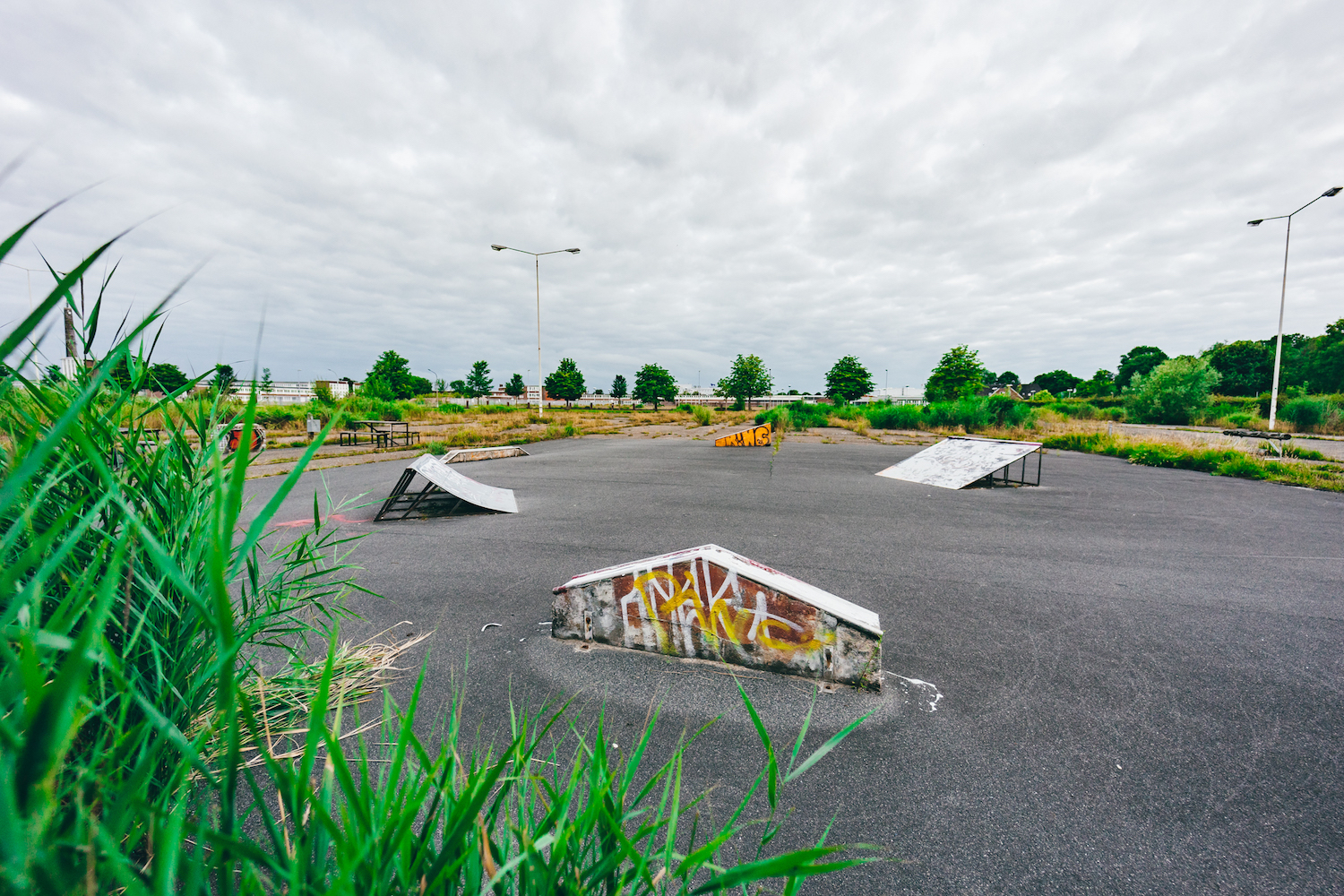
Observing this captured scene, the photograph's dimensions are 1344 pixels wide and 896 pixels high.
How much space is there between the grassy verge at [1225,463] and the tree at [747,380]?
1584 inches

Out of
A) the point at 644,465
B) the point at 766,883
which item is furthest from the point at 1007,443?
the point at 766,883

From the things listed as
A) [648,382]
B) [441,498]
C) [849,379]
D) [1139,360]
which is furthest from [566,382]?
[1139,360]

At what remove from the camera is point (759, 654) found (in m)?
3.27

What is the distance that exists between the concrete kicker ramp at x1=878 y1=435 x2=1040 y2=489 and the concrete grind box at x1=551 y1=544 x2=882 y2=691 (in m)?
8.44

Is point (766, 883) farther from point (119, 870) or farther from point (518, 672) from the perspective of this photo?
point (119, 870)

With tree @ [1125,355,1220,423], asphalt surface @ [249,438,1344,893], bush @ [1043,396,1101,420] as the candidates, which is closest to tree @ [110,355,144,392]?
asphalt surface @ [249,438,1344,893]

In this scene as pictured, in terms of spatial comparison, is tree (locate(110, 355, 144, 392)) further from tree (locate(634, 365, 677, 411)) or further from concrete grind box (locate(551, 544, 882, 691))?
tree (locate(634, 365, 677, 411))

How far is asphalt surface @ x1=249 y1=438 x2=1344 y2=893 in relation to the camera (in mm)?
2102

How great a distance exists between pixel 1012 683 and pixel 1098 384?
11503cm

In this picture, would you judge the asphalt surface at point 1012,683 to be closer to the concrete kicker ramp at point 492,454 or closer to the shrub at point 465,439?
the concrete kicker ramp at point 492,454

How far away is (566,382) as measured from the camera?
68.9 meters

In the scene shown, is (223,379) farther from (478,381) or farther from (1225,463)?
(478,381)

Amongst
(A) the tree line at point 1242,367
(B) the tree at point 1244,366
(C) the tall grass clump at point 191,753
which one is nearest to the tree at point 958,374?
(A) the tree line at point 1242,367

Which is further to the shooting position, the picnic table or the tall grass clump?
the picnic table
